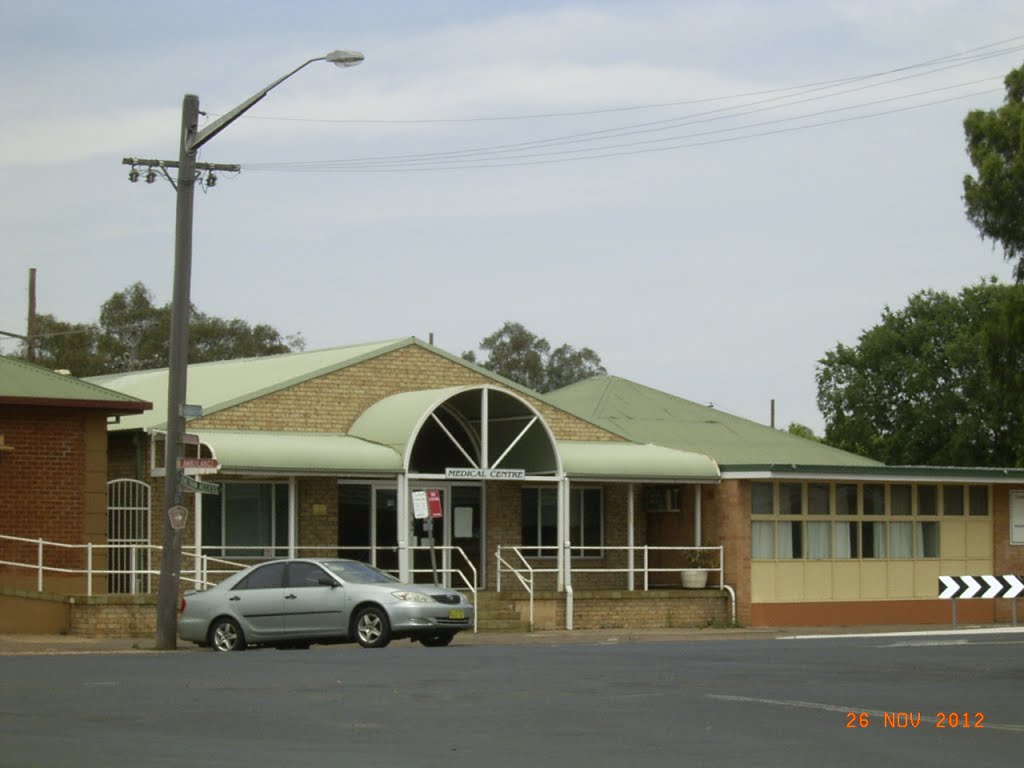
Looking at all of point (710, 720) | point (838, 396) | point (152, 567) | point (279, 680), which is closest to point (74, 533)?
point (152, 567)

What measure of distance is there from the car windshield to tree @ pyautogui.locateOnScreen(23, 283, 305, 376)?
152 ft

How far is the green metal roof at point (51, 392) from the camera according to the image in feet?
97.5

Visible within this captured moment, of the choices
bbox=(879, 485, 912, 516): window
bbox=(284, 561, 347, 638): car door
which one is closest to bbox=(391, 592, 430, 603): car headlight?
bbox=(284, 561, 347, 638): car door

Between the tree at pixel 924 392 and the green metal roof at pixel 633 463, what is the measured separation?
104 ft

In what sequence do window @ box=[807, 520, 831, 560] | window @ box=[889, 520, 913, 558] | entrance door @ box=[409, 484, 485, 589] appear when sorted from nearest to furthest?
entrance door @ box=[409, 484, 485, 589]
window @ box=[807, 520, 831, 560]
window @ box=[889, 520, 913, 558]

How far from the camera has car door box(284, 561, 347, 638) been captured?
24.8 metres

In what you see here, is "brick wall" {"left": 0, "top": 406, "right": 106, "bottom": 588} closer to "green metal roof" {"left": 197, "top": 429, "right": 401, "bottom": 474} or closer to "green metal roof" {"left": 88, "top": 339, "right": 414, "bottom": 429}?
"green metal roof" {"left": 88, "top": 339, "right": 414, "bottom": 429}

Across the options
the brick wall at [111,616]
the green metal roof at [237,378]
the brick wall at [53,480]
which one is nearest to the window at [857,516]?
the green metal roof at [237,378]

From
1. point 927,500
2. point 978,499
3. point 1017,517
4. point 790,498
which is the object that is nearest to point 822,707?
point 790,498

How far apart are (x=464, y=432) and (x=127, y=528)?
6864 millimetres

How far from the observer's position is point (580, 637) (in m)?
29.6

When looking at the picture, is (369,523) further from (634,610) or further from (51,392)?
(51,392)

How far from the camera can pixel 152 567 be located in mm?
31828

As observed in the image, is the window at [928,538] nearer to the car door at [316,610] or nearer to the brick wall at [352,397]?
the brick wall at [352,397]
